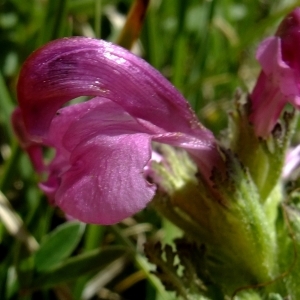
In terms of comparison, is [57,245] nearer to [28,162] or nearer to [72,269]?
[72,269]

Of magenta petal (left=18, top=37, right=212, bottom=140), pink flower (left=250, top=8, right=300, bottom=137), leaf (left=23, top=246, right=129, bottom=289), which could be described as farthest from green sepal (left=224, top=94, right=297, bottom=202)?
leaf (left=23, top=246, right=129, bottom=289)

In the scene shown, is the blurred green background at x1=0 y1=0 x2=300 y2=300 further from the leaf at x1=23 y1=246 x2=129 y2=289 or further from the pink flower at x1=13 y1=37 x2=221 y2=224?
the pink flower at x1=13 y1=37 x2=221 y2=224

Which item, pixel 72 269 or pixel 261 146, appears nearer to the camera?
pixel 261 146

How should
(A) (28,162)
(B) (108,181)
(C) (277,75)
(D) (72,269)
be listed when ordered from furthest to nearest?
(A) (28,162), (D) (72,269), (C) (277,75), (B) (108,181)

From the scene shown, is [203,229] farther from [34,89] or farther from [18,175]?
[18,175]

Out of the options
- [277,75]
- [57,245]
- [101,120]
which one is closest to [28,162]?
[57,245]

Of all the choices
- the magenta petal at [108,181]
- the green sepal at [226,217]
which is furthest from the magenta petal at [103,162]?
the green sepal at [226,217]

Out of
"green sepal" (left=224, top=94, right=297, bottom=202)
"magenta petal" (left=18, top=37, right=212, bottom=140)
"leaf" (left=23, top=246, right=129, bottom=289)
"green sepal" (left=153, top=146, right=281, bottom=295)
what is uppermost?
"magenta petal" (left=18, top=37, right=212, bottom=140)
